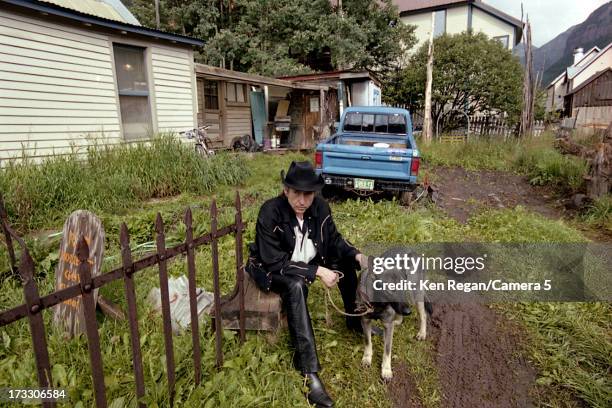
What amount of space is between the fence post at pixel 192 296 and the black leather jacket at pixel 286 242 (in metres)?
0.62

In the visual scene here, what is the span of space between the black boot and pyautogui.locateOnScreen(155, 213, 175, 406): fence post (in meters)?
0.87

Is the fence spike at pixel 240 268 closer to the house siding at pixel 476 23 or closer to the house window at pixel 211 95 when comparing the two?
the house window at pixel 211 95

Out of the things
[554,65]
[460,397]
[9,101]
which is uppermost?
[554,65]

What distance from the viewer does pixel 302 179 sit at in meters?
2.56

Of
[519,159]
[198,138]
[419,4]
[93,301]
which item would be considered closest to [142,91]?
[198,138]

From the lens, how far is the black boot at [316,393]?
234cm

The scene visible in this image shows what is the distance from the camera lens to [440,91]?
19969 millimetres

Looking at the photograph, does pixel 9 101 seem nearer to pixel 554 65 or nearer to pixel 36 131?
pixel 36 131

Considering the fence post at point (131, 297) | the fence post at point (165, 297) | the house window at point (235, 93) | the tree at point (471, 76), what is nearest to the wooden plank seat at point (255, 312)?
the fence post at point (165, 297)

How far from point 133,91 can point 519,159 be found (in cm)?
1094

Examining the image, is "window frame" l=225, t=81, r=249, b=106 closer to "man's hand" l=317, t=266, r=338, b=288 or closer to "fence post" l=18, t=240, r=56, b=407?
"man's hand" l=317, t=266, r=338, b=288

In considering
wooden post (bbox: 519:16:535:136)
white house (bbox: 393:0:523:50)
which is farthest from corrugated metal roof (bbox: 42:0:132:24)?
white house (bbox: 393:0:523:50)

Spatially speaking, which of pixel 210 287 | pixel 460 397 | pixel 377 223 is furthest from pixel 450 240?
pixel 210 287

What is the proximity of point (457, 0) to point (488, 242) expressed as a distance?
28.0 m
